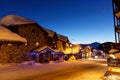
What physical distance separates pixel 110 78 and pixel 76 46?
57.4m

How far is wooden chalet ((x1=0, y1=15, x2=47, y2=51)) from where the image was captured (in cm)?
3830

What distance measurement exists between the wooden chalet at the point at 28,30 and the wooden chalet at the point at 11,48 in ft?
8.95

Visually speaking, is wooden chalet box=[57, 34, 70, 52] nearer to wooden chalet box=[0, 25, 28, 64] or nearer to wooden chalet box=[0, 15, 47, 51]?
wooden chalet box=[0, 15, 47, 51]

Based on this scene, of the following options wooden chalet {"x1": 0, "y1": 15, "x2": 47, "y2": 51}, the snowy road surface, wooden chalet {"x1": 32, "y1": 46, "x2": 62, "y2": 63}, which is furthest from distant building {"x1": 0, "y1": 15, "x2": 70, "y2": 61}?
the snowy road surface

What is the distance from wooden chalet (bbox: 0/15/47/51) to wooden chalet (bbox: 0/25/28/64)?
2.73 meters

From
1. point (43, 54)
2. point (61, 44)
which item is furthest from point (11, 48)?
point (61, 44)

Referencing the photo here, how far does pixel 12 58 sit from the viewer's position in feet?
113

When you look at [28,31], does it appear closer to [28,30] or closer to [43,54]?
[28,30]

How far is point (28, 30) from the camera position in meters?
40.1

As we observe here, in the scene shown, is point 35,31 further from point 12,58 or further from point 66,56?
point 66,56

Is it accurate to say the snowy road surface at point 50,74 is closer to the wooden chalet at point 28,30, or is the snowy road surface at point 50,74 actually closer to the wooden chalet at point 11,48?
the wooden chalet at point 11,48

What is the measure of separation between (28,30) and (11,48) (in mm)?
6994

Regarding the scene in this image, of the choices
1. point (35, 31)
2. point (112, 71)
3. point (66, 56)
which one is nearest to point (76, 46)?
point (66, 56)

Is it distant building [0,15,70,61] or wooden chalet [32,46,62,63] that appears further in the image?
wooden chalet [32,46,62,63]
